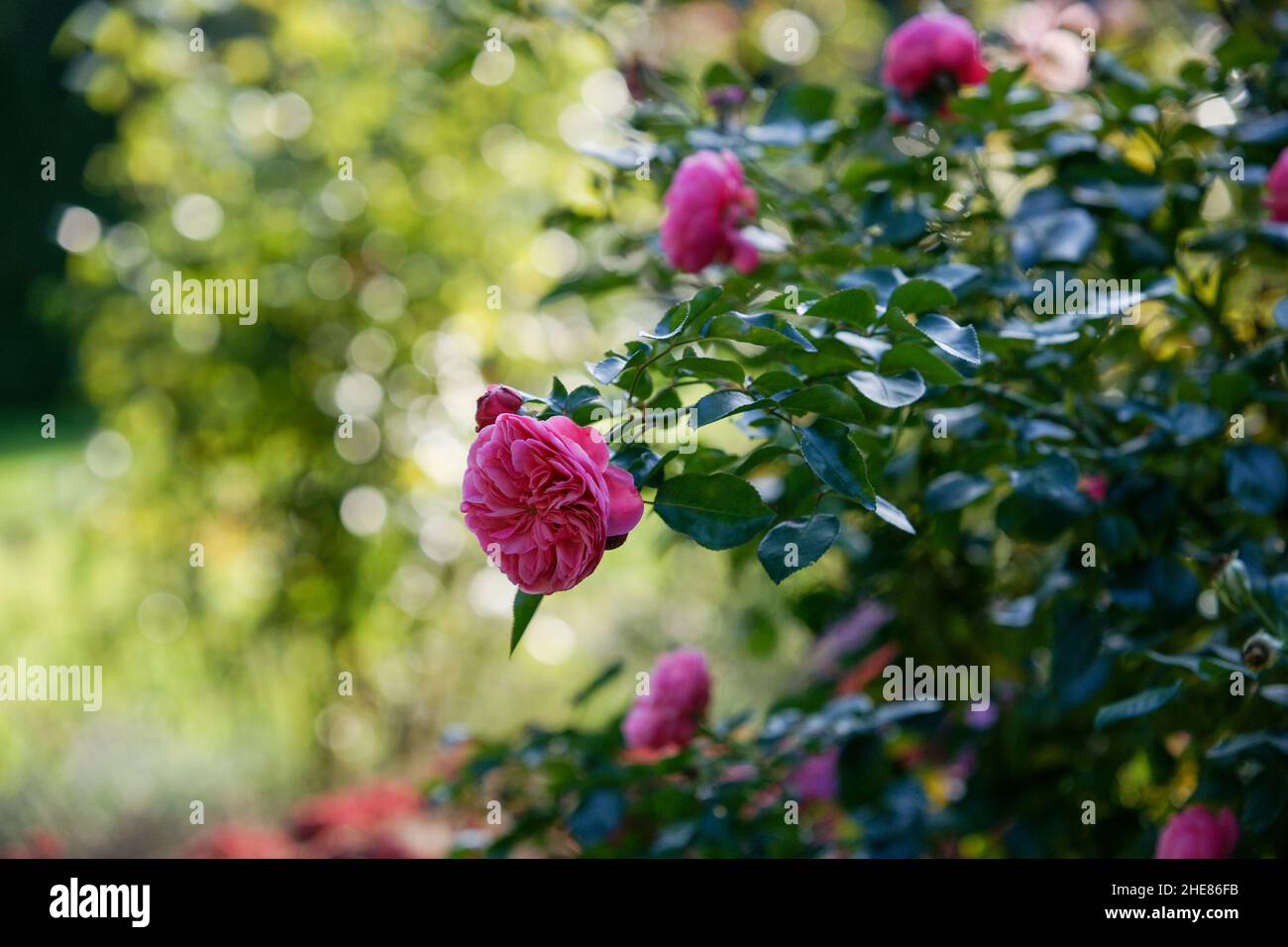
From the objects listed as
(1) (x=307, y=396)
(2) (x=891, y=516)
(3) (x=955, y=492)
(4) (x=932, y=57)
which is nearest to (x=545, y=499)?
(2) (x=891, y=516)

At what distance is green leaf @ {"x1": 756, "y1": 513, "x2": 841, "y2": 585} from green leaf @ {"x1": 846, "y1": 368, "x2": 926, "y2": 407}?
0.26 ft

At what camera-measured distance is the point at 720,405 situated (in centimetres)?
75

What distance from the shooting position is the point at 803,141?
1288 millimetres

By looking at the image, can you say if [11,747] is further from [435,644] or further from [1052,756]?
[1052,756]

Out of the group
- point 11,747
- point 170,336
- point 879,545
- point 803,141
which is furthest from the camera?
point 11,747

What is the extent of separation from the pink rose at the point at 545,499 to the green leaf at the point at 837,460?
0.11 m

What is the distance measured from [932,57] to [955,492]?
0.45m

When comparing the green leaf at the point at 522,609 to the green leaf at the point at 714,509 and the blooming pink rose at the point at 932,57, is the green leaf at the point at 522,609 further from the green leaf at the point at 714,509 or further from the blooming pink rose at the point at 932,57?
the blooming pink rose at the point at 932,57

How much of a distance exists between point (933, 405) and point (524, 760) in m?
→ 0.58

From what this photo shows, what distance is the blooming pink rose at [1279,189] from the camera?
114 cm

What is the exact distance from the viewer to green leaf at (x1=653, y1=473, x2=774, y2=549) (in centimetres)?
75

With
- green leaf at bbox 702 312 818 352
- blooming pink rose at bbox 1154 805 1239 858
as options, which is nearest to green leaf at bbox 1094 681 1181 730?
blooming pink rose at bbox 1154 805 1239 858

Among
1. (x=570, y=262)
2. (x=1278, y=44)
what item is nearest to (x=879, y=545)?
(x=1278, y=44)
